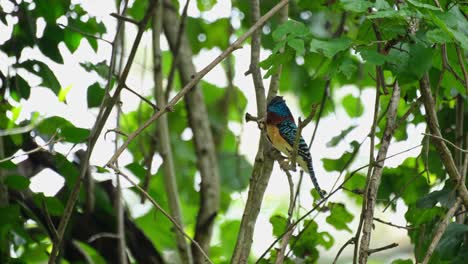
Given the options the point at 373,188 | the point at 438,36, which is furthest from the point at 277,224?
the point at 438,36

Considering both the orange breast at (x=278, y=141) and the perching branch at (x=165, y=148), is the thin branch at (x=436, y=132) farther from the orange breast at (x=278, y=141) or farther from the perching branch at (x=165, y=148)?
the perching branch at (x=165, y=148)

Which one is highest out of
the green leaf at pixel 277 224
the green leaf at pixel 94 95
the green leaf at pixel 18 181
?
the green leaf at pixel 94 95

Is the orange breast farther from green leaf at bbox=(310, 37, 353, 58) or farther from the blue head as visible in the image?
green leaf at bbox=(310, 37, 353, 58)

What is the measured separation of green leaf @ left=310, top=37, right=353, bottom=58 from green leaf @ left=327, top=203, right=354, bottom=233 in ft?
3.94

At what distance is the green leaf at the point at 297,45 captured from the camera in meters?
2.64

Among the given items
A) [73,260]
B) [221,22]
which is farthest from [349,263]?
[73,260]

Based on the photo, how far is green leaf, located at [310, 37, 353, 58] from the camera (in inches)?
99.5

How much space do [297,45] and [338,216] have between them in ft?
4.17

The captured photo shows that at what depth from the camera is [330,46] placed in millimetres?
2562

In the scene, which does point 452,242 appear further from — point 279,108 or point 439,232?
point 279,108

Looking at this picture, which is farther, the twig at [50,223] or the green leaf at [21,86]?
the green leaf at [21,86]

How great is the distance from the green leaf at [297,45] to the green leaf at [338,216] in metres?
1.17

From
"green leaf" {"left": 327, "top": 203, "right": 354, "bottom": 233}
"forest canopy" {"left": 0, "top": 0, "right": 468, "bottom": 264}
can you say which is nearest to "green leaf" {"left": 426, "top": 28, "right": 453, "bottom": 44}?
"forest canopy" {"left": 0, "top": 0, "right": 468, "bottom": 264}

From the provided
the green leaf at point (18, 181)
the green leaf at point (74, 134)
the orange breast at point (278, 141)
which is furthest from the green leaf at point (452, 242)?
the green leaf at point (18, 181)
